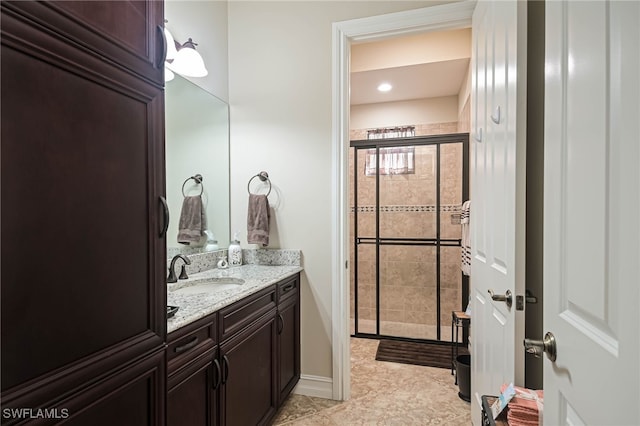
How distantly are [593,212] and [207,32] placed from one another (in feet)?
7.93

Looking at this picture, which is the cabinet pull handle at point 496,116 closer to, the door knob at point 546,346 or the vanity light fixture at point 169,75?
the door knob at point 546,346

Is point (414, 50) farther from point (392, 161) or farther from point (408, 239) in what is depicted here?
point (408, 239)

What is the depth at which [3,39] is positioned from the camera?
60cm

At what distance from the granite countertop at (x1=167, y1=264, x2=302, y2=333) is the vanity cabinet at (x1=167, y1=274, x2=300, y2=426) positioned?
0.13ft

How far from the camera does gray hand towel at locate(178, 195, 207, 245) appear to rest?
6.97 feet

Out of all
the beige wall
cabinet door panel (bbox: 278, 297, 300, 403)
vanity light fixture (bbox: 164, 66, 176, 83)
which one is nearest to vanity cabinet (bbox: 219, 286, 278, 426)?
cabinet door panel (bbox: 278, 297, 300, 403)

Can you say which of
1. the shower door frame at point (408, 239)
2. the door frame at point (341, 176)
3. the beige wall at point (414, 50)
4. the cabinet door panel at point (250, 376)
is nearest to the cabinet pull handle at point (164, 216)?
the cabinet door panel at point (250, 376)

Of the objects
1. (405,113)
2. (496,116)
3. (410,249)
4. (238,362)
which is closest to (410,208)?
(410,249)

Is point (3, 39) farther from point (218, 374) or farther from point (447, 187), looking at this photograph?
point (447, 187)

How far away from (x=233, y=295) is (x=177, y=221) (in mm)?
797

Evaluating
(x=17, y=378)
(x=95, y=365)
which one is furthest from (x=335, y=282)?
(x=17, y=378)

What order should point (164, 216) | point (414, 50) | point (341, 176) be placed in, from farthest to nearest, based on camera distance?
point (414, 50), point (341, 176), point (164, 216)

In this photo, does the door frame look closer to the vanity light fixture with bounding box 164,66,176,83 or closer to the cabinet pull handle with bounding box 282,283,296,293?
the cabinet pull handle with bounding box 282,283,296,293

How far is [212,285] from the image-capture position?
198 centimetres
